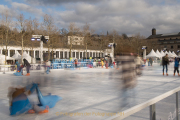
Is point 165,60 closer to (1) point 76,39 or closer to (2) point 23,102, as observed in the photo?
(2) point 23,102

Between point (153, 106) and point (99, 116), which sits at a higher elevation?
point (153, 106)

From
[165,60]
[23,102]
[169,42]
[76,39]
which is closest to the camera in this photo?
[23,102]

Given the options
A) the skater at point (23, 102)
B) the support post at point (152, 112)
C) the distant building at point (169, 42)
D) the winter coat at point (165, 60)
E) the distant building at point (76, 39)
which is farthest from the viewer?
the distant building at point (169, 42)

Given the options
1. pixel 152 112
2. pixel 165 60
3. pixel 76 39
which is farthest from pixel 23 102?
pixel 76 39

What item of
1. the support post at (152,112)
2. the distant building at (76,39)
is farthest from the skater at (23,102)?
the distant building at (76,39)

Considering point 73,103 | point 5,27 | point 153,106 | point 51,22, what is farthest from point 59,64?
point 153,106

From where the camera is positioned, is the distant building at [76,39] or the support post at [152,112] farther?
the distant building at [76,39]

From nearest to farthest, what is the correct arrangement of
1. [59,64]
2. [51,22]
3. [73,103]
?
1. [73,103]
2. [59,64]
3. [51,22]

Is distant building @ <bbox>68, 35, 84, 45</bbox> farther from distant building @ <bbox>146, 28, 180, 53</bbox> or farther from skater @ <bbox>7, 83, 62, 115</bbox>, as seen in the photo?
distant building @ <bbox>146, 28, 180, 53</bbox>

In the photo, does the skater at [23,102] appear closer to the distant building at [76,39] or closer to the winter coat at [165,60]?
the winter coat at [165,60]

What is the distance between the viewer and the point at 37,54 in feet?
168

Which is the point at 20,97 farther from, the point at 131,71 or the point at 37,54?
the point at 37,54

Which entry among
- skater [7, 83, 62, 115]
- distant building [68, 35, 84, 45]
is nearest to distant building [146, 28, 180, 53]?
distant building [68, 35, 84, 45]

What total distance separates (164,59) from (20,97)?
11.7 meters
